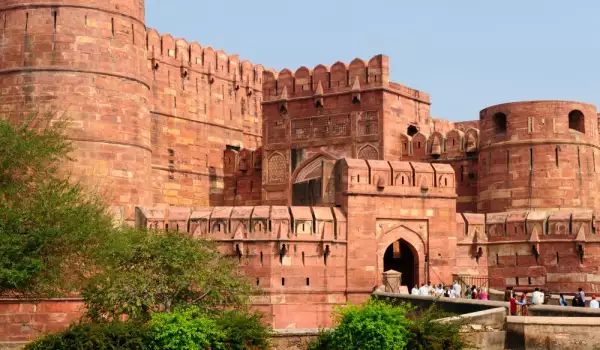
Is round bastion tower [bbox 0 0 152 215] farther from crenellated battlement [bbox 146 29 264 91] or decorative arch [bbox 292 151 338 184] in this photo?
decorative arch [bbox 292 151 338 184]

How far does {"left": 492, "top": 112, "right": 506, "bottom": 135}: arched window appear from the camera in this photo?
29.9m

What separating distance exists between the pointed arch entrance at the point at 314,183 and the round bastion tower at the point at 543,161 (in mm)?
4285

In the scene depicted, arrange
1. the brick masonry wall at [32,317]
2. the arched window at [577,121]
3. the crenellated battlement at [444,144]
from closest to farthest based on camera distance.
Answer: the brick masonry wall at [32,317] < the arched window at [577,121] < the crenellated battlement at [444,144]

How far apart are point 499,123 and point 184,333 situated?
13537 mm

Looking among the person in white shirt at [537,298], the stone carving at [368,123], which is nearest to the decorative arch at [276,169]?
the stone carving at [368,123]

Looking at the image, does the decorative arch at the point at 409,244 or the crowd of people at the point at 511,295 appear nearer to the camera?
the crowd of people at the point at 511,295

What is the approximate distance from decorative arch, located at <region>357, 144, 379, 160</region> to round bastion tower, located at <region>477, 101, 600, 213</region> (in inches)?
145

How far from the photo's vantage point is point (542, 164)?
2920 centimetres

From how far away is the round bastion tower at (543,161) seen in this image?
29.1 m

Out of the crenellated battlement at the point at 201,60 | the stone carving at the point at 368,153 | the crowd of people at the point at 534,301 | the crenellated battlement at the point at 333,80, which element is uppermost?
the crenellated battlement at the point at 201,60

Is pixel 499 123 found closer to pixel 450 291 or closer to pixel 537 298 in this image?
pixel 450 291

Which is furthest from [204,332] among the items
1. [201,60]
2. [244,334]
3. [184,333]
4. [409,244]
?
[201,60]

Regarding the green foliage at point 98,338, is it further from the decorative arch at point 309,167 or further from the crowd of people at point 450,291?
the decorative arch at point 309,167

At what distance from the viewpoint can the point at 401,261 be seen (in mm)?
28891
